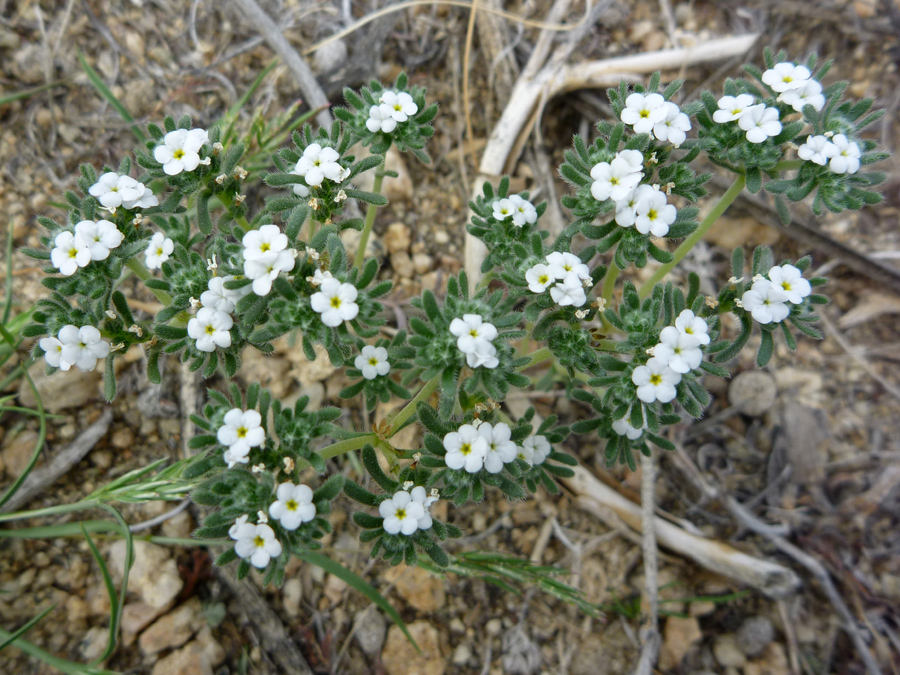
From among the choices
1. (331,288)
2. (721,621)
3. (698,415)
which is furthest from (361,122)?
(721,621)

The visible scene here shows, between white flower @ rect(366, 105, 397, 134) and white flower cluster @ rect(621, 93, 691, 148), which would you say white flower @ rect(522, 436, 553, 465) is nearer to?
white flower cluster @ rect(621, 93, 691, 148)

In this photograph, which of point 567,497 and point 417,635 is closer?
point 417,635

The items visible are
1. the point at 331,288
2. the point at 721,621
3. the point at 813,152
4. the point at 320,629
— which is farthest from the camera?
the point at 721,621

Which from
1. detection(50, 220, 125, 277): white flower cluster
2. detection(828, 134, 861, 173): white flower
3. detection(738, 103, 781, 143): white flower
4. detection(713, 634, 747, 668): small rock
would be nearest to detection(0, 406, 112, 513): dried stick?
detection(50, 220, 125, 277): white flower cluster

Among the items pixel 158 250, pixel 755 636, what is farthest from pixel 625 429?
pixel 158 250

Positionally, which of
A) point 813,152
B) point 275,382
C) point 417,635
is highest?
point 813,152

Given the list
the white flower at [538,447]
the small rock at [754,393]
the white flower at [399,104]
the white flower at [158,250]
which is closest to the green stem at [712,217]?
the white flower at [538,447]

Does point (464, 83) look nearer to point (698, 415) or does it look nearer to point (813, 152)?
point (813, 152)
